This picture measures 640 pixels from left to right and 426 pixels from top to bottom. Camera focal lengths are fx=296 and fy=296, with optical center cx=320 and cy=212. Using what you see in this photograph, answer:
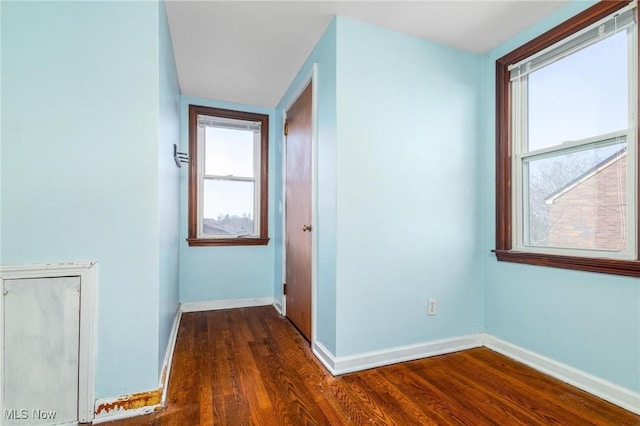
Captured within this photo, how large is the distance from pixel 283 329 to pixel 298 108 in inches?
79.6

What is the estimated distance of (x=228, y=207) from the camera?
3.39 metres

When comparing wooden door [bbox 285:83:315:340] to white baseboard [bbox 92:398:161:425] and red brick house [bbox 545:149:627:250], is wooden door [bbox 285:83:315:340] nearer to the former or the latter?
white baseboard [bbox 92:398:161:425]

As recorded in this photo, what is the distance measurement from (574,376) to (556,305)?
405mm

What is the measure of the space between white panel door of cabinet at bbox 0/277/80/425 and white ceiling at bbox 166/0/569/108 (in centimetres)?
177

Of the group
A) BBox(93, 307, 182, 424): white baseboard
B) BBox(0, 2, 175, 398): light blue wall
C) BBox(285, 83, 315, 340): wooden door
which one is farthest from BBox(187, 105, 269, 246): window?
BBox(93, 307, 182, 424): white baseboard

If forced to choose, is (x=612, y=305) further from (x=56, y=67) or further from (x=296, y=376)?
(x=56, y=67)

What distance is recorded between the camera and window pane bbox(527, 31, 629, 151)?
5.47 ft

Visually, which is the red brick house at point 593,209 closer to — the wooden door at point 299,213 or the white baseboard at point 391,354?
the white baseboard at point 391,354

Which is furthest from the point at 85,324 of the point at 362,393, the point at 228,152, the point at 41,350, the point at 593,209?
the point at 593,209

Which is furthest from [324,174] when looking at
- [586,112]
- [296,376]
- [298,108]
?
[586,112]

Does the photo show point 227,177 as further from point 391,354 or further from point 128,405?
point 391,354

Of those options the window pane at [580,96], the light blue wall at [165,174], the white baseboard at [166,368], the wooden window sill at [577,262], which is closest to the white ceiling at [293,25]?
the light blue wall at [165,174]
